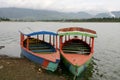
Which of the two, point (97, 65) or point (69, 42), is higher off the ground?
A: point (69, 42)

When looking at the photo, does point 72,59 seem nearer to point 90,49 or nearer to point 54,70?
point 54,70

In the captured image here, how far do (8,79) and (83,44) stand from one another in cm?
1254

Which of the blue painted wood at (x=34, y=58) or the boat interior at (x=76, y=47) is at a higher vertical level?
the boat interior at (x=76, y=47)

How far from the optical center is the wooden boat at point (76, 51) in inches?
792

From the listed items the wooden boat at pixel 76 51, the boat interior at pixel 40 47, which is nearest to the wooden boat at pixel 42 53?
the boat interior at pixel 40 47

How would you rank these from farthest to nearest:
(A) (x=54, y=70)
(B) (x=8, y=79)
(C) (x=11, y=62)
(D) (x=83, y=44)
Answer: (D) (x=83, y=44), (C) (x=11, y=62), (A) (x=54, y=70), (B) (x=8, y=79)

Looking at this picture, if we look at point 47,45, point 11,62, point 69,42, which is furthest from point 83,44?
point 11,62

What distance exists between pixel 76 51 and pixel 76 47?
1.88 m

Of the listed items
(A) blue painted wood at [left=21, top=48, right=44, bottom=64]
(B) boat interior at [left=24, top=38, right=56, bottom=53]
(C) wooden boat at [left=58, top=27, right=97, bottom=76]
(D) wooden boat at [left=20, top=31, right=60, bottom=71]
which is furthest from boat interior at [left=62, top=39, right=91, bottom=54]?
(A) blue painted wood at [left=21, top=48, right=44, bottom=64]

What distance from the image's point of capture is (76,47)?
26562 mm

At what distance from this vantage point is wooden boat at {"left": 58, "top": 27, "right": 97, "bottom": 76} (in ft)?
66.0

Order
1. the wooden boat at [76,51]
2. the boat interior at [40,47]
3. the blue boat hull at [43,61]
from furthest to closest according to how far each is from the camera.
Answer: the boat interior at [40,47] → the blue boat hull at [43,61] → the wooden boat at [76,51]

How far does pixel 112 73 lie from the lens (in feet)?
77.1

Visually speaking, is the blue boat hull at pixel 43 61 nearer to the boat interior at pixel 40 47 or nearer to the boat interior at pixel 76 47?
the boat interior at pixel 40 47
